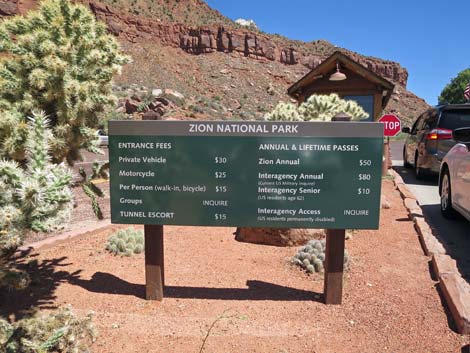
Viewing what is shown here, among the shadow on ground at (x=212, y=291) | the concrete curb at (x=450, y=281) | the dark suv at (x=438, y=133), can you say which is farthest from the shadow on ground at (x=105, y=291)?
the dark suv at (x=438, y=133)

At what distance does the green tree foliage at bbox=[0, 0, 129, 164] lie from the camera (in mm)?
3477

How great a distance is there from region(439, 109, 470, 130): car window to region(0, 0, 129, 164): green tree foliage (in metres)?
8.72

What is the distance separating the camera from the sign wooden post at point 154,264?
3.87 meters

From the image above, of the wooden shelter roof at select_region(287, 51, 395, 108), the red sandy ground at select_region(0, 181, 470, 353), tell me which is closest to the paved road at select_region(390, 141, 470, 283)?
the red sandy ground at select_region(0, 181, 470, 353)

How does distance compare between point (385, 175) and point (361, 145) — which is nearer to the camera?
point (361, 145)

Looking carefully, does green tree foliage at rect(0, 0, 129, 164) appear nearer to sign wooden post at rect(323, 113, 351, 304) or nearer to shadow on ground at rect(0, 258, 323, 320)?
shadow on ground at rect(0, 258, 323, 320)

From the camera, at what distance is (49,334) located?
115 inches

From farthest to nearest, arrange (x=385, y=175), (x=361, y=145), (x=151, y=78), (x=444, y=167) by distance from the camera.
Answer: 1. (x=151, y=78)
2. (x=385, y=175)
3. (x=444, y=167)
4. (x=361, y=145)

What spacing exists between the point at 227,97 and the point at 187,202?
184ft

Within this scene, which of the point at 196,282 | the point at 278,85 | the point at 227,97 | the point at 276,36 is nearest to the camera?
the point at 196,282

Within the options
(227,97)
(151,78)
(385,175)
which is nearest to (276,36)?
(227,97)

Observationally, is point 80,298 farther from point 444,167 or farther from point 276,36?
point 276,36

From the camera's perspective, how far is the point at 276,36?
87125 millimetres

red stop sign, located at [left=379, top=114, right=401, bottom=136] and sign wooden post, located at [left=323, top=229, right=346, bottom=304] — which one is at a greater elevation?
red stop sign, located at [left=379, top=114, right=401, bottom=136]
